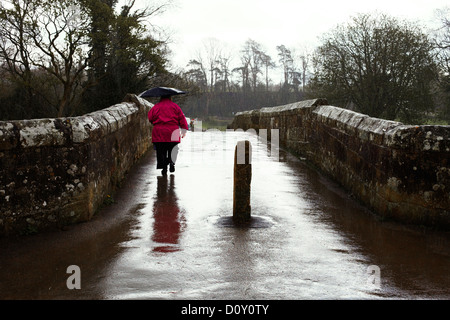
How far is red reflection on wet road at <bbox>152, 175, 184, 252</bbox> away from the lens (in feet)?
12.5

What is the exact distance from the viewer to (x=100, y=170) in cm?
494

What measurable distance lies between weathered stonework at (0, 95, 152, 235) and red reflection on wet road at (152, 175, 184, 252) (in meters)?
0.76

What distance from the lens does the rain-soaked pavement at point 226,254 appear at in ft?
9.27

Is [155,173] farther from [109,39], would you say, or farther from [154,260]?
[109,39]

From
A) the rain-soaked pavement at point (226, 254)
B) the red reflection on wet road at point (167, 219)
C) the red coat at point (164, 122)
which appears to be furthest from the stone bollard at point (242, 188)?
the red coat at point (164, 122)

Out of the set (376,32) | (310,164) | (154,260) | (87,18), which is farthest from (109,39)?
(154,260)

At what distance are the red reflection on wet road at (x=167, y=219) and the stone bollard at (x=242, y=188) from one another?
0.63m

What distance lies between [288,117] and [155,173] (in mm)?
4967

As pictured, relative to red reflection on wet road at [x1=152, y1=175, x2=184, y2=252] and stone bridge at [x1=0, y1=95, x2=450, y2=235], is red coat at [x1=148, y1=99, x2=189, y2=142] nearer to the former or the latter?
red reflection on wet road at [x1=152, y1=175, x2=184, y2=252]

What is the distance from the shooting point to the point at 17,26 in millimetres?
22922

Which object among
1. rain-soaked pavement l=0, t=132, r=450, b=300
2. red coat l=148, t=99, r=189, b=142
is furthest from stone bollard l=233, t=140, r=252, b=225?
red coat l=148, t=99, r=189, b=142

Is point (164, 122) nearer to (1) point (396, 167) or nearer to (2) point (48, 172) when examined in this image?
(2) point (48, 172)
